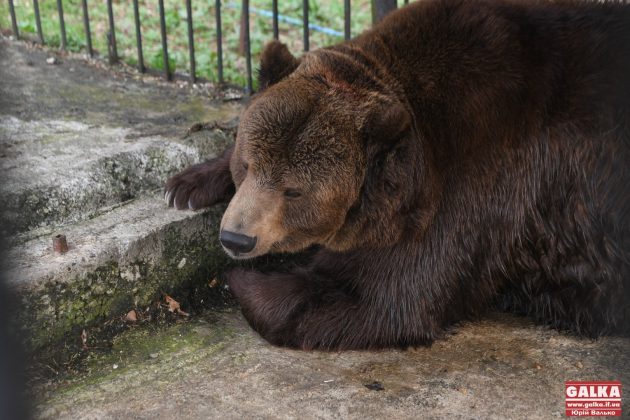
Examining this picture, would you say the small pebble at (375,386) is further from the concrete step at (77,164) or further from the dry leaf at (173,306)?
the concrete step at (77,164)

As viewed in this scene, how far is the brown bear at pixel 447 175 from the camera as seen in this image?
341cm

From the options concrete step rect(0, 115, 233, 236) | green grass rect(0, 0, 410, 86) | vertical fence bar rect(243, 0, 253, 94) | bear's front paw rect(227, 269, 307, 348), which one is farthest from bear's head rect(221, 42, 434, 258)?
green grass rect(0, 0, 410, 86)

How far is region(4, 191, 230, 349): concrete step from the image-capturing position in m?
3.35

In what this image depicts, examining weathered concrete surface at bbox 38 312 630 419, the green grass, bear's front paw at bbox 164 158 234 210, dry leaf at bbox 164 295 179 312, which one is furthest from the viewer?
the green grass

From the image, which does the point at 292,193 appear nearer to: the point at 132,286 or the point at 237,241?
the point at 237,241

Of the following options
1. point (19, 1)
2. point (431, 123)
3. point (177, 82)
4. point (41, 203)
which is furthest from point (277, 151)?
point (19, 1)

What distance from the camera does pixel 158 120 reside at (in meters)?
5.26

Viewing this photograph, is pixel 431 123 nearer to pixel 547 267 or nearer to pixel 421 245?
pixel 421 245

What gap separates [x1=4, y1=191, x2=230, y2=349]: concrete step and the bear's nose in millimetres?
638

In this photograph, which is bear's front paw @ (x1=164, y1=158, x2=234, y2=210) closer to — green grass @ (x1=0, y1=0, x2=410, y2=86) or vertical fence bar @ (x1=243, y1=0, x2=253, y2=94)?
vertical fence bar @ (x1=243, y1=0, x2=253, y2=94)

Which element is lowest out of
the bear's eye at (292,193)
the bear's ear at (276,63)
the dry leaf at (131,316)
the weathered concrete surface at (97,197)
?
the dry leaf at (131,316)

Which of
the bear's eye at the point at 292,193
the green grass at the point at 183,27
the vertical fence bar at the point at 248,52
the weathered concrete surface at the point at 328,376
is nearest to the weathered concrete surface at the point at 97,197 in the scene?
the vertical fence bar at the point at 248,52

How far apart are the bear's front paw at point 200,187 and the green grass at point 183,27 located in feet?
6.99

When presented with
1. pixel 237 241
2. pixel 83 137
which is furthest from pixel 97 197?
pixel 237 241
